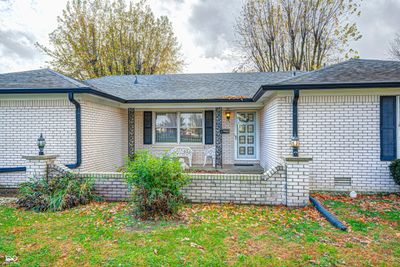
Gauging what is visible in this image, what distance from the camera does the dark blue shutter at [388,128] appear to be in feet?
19.2

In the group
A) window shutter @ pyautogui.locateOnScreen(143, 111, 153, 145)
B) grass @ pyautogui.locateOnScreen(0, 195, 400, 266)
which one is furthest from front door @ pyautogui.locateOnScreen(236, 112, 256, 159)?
grass @ pyautogui.locateOnScreen(0, 195, 400, 266)

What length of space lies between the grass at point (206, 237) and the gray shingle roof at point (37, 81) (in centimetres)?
344

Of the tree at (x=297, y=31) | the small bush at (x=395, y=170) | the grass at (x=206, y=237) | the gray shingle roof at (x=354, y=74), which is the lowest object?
the grass at (x=206, y=237)

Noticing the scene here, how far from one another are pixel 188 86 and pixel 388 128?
24.2 ft

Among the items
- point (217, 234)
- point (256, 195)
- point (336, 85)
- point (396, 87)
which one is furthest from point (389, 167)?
point (217, 234)

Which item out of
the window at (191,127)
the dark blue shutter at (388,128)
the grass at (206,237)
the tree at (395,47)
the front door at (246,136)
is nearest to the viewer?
the grass at (206,237)

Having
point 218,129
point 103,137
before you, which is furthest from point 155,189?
point 218,129

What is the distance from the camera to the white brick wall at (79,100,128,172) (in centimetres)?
682

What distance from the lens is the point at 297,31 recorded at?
18.6m

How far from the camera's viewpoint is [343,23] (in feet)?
58.3

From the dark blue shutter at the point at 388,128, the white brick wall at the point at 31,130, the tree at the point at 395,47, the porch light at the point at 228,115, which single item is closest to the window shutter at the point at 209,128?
the porch light at the point at 228,115

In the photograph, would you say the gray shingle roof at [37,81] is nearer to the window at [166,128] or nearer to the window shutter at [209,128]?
the window at [166,128]

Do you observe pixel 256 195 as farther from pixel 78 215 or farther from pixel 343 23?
pixel 343 23

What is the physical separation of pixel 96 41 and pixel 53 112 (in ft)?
54.6
